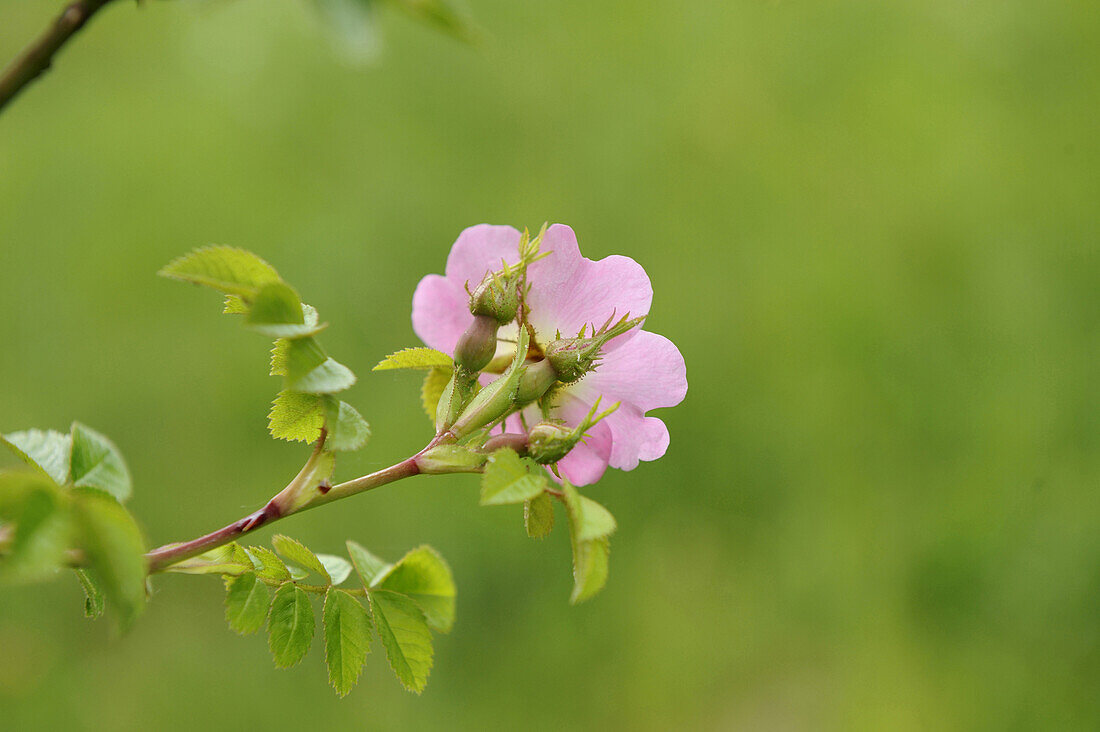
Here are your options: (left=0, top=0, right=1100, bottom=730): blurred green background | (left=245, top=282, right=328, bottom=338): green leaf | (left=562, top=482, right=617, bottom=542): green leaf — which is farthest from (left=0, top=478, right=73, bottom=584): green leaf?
(left=0, top=0, right=1100, bottom=730): blurred green background

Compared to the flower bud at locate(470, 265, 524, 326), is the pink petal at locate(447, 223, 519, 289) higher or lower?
higher

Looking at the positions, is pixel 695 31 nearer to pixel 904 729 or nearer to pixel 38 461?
pixel 904 729

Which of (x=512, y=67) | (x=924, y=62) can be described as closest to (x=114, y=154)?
(x=512, y=67)

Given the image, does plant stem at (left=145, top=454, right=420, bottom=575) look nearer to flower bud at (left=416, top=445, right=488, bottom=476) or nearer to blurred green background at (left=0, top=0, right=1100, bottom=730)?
flower bud at (left=416, top=445, right=488, bottom=476)

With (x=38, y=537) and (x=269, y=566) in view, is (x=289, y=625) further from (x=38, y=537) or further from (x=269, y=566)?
(x=38, y=537)

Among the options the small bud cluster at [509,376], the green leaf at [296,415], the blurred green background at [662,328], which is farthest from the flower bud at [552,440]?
the blurred green background at [662,328]

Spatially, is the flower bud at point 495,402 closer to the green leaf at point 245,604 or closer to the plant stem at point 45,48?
the green leaf at point 245,604

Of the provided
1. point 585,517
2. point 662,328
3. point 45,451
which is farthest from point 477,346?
point 662,328
